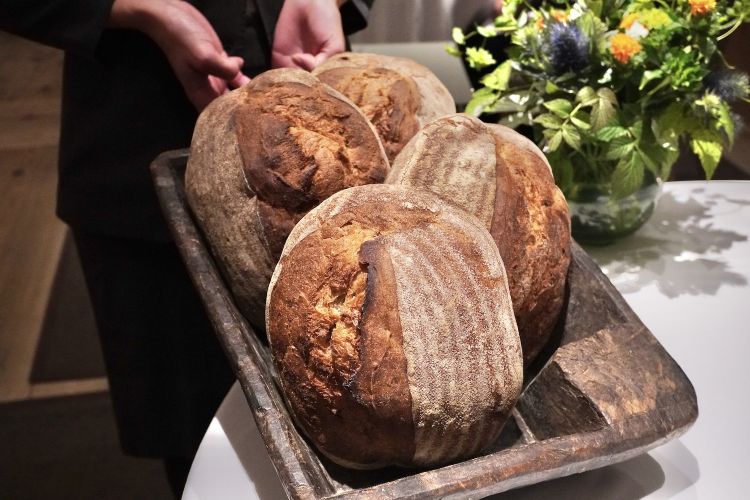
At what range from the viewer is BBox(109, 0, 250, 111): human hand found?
45.2 inches

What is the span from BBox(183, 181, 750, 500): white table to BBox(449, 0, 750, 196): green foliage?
135mm

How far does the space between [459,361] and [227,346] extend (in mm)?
261

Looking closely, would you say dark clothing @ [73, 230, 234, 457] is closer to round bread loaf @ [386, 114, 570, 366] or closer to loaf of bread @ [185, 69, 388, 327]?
loaf of bread @ [185, 69, 388, 327]

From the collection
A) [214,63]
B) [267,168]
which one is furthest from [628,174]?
[214,63]

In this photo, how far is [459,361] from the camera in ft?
2.43

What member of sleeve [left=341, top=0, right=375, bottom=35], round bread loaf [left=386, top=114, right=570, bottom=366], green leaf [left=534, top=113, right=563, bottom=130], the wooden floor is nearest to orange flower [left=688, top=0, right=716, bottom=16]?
green leaf [left=534, top=113, right=563, bottom=130]

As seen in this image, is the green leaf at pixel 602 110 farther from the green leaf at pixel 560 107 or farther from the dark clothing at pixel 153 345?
the dark clothing at pixel 153 345

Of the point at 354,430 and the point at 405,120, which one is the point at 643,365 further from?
the point at 405,120

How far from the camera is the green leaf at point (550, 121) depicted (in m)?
1.12

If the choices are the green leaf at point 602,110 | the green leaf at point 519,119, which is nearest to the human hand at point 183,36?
the green leaf at point 519,119

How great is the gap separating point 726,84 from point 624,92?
0.45ft

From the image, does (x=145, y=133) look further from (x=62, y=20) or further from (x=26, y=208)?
(x=26, y=208)

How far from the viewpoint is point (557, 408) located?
0.83 m

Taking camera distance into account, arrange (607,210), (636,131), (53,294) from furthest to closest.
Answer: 1. (53,294)
2. (607,210)
3. (636,131)
